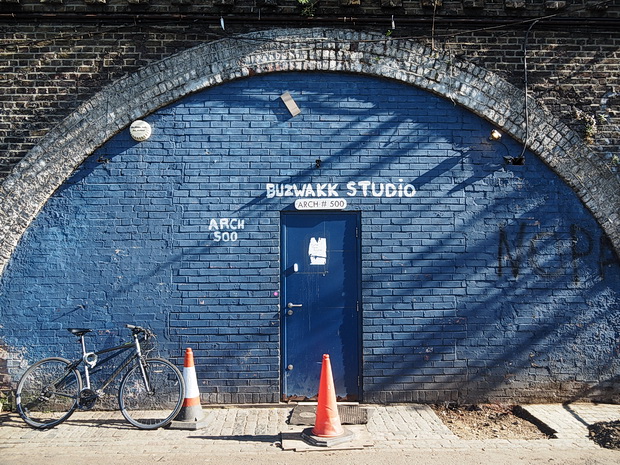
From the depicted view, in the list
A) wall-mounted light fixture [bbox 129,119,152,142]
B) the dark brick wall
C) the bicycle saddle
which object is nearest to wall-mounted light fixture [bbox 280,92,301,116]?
the dark brick wall

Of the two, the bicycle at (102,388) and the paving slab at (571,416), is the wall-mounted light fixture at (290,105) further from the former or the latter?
the paving slab at (571,416)

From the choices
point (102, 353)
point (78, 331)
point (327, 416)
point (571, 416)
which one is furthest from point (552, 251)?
point (78, 331)

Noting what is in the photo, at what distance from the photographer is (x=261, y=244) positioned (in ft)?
23.2

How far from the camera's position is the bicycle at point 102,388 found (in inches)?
251

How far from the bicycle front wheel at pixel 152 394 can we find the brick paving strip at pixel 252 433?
0.50ft

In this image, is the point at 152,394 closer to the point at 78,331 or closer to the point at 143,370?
the point at 143,370

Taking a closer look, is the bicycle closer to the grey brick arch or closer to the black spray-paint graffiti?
the grey brick arch

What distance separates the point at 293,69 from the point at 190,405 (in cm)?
446

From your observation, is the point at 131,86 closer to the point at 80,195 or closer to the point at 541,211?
the point at 80,195

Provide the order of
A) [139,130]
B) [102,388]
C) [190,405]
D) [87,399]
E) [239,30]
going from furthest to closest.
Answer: [239,30]
[139,130]
[102,388]
[87,399]
[190,405]

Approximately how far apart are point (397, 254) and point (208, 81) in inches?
134

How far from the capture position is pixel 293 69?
719 centimetres

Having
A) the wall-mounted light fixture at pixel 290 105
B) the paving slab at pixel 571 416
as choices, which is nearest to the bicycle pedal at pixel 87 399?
the wall-mounted light fixture at pixel 290 105

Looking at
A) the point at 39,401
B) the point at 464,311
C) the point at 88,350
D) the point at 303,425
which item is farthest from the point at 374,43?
the point at 39,401
